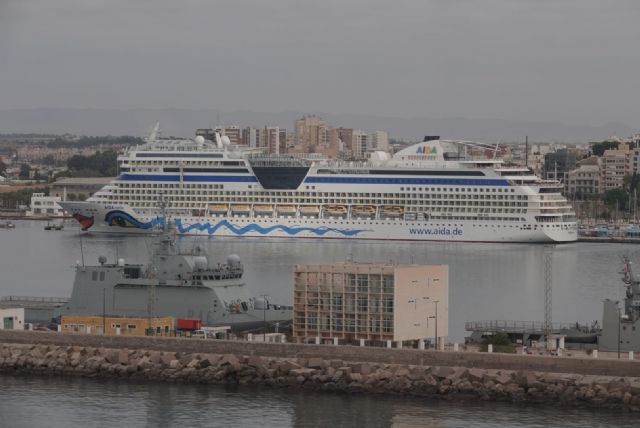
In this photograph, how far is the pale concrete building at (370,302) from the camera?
26.9m

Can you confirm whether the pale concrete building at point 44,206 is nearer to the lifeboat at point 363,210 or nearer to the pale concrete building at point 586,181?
the pale concrete building at point 586,181

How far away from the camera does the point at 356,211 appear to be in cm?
6938

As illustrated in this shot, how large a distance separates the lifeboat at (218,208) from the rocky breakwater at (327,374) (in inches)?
1726

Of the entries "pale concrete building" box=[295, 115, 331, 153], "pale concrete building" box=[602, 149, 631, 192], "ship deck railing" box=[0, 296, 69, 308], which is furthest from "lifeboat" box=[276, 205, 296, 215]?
"pale concrete building" box=[295, 115, 331, 153]

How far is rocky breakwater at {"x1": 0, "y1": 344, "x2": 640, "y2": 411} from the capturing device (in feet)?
78.0

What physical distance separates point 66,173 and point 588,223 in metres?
55.8

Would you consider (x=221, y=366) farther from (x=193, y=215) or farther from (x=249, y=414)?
(x=193, y=215)

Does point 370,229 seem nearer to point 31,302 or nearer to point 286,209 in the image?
point 286,209

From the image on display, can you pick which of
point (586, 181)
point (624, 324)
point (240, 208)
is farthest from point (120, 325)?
point (586, 181)

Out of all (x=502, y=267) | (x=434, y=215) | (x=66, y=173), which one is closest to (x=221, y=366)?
(x=502, y=267)

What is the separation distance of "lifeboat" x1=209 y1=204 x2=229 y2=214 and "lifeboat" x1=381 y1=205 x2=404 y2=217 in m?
6.73

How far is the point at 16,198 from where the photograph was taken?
110188mm

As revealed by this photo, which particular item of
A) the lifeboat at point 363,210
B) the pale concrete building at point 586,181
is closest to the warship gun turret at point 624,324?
the lifeboat at point 363,210

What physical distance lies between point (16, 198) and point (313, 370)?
8712 cm
